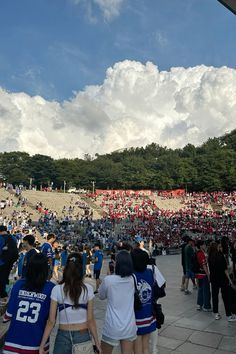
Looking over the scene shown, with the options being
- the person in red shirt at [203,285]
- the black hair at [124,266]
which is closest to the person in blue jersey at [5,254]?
the black hair at [124,266]

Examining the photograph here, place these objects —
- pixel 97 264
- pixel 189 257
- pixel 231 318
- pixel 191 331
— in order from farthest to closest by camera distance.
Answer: pixel 97 264 < pixel 189 257 < pixel 231 318 < pixel 191 331

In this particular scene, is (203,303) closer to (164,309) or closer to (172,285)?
(164,309)

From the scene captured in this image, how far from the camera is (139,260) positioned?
3.49 m

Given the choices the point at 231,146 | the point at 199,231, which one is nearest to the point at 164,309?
the point at 199,231

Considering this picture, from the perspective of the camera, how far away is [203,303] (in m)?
6.77

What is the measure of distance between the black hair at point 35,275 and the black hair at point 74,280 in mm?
184

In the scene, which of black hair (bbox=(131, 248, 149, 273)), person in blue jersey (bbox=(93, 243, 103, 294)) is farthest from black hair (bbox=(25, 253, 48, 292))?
person in blue jersey (bbox=(93, 243, 103, 294))

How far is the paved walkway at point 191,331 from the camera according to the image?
464 cm

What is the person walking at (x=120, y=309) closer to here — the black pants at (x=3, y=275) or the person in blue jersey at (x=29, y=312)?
the person in blue jersey at (x=29, y=312)

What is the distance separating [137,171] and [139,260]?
3011 inches

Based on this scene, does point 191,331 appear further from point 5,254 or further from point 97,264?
point 97,264

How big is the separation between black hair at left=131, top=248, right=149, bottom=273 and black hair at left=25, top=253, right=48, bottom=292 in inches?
43.2

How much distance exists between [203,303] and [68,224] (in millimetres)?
24403

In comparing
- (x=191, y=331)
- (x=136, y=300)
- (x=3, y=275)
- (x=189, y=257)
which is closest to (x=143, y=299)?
(x=136, y=300)
